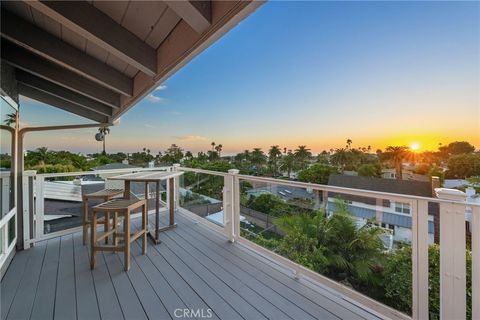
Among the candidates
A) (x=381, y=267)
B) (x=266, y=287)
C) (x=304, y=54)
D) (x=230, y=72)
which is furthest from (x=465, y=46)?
(x=266, y=287)

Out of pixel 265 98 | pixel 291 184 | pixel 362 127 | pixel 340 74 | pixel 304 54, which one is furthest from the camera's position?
pixel 362 127

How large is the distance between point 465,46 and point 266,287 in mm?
10726

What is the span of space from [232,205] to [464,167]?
1269 cm

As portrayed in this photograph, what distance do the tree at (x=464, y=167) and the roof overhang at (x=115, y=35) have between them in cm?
1266

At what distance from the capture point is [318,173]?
72.8 feet

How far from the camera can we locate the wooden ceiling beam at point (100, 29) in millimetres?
1418

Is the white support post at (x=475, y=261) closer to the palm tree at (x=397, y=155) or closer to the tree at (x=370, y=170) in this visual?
the palm tree at (x=397, y=155)

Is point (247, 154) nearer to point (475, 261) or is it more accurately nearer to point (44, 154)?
point (44, 154)

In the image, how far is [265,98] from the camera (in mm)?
15375

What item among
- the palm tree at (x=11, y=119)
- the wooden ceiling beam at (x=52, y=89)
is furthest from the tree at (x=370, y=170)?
the palm tree at (x=11, y=119)

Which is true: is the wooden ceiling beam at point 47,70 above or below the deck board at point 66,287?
above

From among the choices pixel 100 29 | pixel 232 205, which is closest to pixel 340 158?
pixel 232 205

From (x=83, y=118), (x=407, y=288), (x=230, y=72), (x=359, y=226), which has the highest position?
(x=230, y=72)

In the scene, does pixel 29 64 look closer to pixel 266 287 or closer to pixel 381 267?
pixel 266 287
